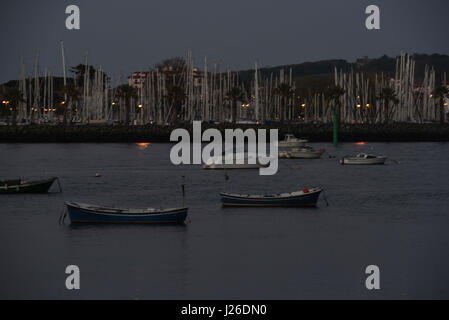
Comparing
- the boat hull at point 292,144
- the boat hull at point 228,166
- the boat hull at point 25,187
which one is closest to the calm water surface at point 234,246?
the boat hull at point 25,187

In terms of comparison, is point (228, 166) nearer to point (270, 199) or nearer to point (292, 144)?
point (292, 144)

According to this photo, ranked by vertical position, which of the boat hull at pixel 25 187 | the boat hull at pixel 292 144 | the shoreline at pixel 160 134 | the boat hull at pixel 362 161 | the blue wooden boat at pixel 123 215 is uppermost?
the shoreline at pixel 160 134

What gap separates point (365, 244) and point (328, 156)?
7780cm

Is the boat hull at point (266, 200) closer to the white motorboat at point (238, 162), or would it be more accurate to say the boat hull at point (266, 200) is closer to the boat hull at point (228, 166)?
the boat hull at point (228, 166)

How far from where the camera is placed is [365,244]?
45.4m

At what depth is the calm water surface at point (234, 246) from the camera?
34.9 m

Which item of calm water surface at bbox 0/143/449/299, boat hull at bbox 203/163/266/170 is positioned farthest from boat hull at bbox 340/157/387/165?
calm water surface at bbox 0/143/449/299

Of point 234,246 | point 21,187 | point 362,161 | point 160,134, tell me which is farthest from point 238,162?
point 160,134

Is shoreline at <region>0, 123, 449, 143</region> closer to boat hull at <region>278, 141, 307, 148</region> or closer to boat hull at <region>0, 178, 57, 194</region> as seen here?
boat hull at <region>278, 141, 307, 148</region>

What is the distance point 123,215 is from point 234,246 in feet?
26.0

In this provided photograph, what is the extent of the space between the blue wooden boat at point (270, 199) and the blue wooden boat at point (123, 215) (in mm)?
8015

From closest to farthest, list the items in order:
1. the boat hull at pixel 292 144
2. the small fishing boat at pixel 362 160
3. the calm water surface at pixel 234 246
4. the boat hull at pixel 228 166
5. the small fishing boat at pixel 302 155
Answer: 1. the calm water surface at pixel 234 246
2. the boat hull at pixel 228 166
3. the small fishing boat at pixel 362 160
4. the small fishing boat at pixel 302 155
5. the boat hull at pixel 292 144

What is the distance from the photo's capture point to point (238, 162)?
9838 cm
